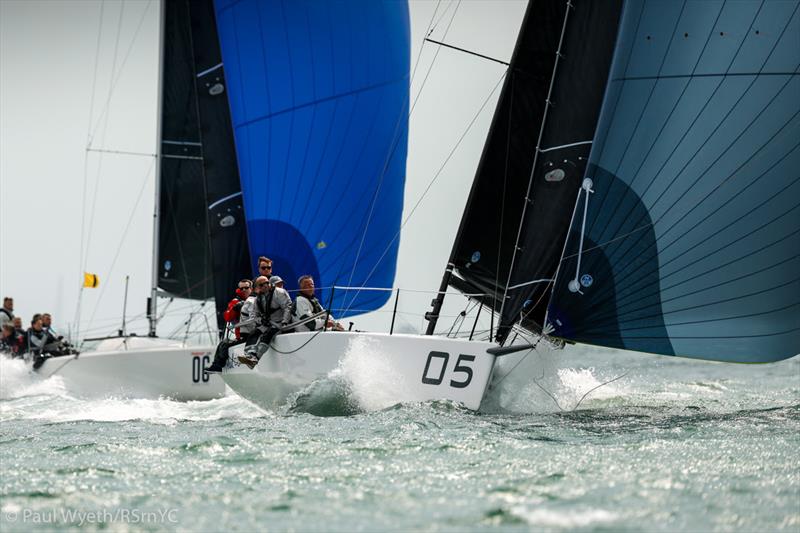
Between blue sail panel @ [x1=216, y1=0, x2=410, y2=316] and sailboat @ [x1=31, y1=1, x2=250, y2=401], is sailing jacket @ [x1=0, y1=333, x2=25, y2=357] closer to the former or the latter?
sailboat @ [x1=31, y1=1, x2=250, y2=401]

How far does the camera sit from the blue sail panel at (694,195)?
7.38 meters

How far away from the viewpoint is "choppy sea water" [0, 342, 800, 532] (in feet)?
13.7

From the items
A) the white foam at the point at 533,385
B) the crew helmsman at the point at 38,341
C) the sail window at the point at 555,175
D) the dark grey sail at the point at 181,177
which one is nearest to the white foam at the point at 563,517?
the white foam at the point at 533,385

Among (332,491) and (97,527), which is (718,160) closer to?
(332,491)

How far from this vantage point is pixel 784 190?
738 cm

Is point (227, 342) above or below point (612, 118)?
below

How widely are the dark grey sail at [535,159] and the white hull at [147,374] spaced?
4.43 meters

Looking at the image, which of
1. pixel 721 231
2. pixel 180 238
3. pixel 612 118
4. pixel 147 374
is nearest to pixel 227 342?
pixel 147 374

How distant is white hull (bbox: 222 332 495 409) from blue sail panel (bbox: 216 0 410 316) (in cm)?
353

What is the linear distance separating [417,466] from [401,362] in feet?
7.72

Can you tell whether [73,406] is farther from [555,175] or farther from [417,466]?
[417,466]

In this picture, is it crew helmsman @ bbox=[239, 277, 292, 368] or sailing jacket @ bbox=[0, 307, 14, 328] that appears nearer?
crew helmsman @ bbox=[239, 277, 292, 368]

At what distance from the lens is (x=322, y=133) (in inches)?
479

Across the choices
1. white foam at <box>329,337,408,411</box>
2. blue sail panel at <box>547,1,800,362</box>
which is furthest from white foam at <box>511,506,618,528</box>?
blue sail panel at <box>547,1,800,362</box>
